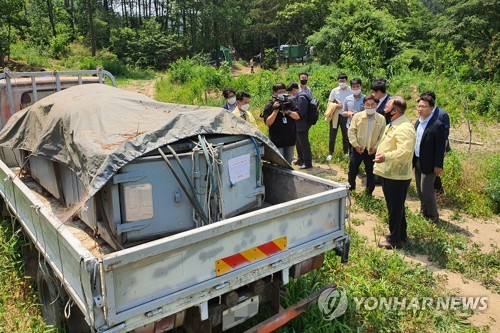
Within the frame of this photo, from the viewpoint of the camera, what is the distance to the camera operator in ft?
22.4

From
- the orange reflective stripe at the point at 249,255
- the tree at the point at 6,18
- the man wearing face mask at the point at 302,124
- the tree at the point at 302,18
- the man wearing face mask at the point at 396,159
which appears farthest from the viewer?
the tree at the point at 302,18

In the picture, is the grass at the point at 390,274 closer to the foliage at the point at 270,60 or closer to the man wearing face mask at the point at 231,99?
the man wearing face mask at the point at 231,99

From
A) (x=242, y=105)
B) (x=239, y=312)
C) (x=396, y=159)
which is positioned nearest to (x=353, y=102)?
(x=242, y=105)

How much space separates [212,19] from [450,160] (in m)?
36.8

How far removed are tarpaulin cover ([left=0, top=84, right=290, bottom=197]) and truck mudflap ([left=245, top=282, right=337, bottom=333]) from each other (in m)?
1.41

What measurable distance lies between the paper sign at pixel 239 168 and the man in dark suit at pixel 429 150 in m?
3.00

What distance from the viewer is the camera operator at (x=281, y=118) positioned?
683 centimetres

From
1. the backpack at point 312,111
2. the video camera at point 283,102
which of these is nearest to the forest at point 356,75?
the backpack at point 312,111

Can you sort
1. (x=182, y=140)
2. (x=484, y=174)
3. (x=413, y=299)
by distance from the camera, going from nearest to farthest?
(x=182, y=140), (x=413, y=299), (x=484, y=174)

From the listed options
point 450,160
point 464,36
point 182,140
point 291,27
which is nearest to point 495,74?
point 464,36

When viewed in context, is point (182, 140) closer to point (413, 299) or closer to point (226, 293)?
point (226, 293)

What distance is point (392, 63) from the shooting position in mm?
18922

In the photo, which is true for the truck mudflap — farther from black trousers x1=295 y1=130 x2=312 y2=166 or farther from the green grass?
black trousers x1=295 y1=130 x2=312 y2=166

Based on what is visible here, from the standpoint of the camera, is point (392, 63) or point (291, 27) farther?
point (291, 27)
